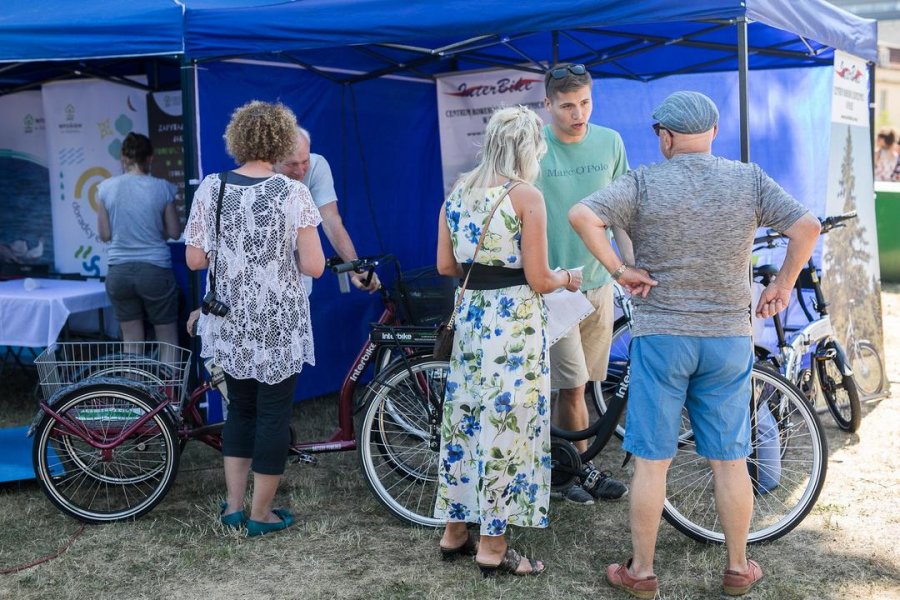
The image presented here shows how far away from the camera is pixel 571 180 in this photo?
4.02 metres

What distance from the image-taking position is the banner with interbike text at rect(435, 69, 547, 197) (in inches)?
236

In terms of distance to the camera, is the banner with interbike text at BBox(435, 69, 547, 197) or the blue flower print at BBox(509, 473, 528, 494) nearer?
the blue flower print at BBox(509, 473, 528, 494)

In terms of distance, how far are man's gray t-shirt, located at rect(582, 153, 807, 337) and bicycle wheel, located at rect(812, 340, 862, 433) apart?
2.18 metres

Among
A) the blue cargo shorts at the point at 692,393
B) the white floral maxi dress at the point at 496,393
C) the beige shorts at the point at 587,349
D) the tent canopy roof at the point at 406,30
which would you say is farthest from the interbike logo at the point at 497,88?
the blue cargo shorts at the point at 692,393

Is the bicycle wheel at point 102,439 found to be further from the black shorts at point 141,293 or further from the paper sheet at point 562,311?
the paper sheet at point 562,311

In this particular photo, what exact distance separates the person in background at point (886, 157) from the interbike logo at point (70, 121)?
10.1m

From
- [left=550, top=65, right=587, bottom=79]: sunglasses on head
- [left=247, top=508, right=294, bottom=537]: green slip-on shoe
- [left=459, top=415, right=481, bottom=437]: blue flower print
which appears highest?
[left=550, top=65, right=587, bottom=79]: sunglasses on head

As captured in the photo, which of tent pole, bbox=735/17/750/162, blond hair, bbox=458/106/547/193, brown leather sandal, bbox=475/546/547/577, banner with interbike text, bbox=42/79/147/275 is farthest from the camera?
banner with interbike text, bbox=42/79/147/275

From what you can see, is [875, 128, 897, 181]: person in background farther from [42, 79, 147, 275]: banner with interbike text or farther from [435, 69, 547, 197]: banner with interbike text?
[42, 79, 147, 275]: banner with interbike text

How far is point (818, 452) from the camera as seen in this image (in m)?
3.53

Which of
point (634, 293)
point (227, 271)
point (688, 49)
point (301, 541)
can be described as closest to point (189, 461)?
point (301, 541)

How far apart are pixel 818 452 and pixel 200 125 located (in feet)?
10.9

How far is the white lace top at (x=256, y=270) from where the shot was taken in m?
3.52

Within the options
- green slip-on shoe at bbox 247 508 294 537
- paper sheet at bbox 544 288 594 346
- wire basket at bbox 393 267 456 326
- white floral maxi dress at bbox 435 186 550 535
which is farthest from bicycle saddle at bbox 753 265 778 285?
green slip-on shoe at bbox 247 508 294 537
